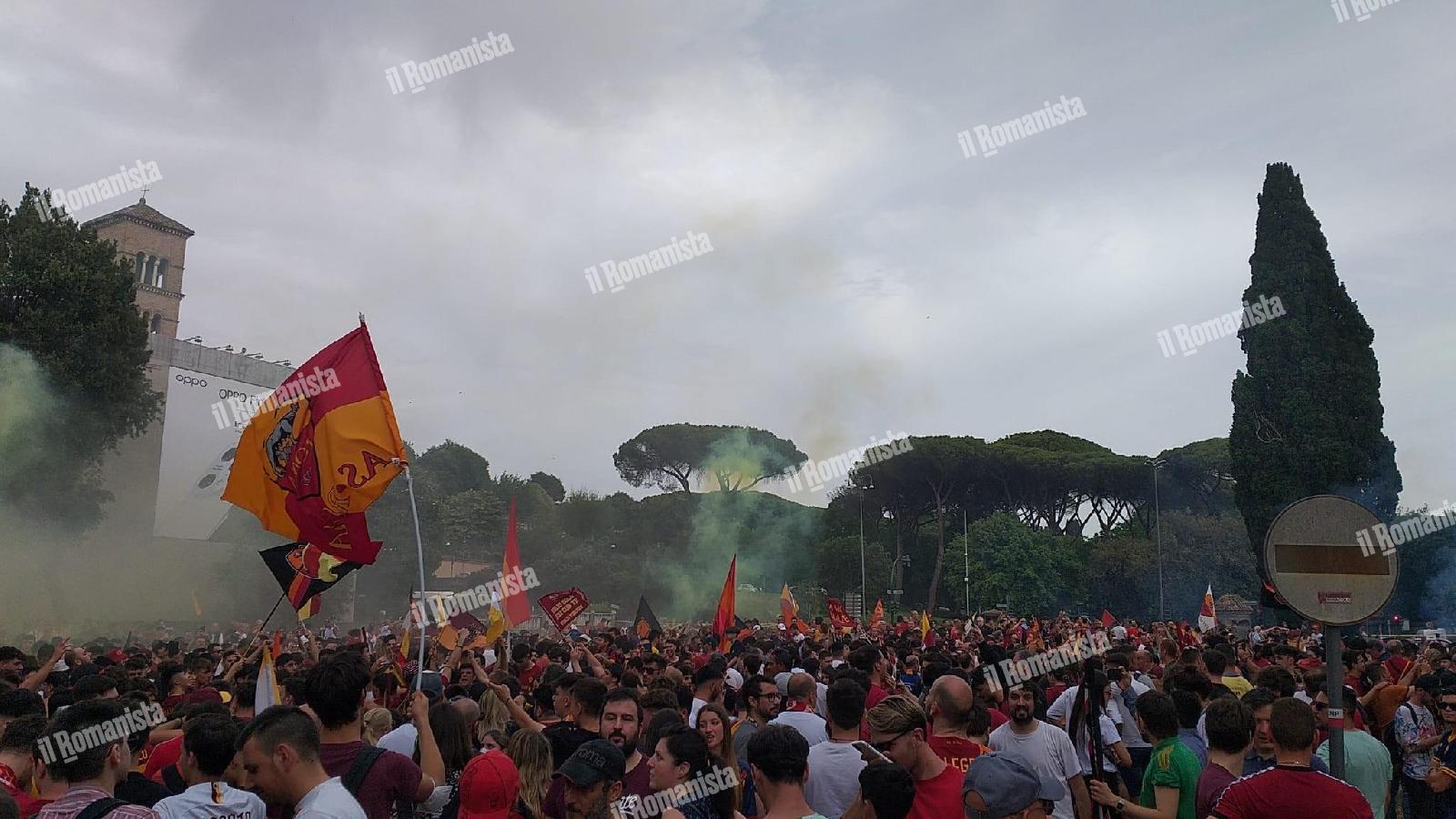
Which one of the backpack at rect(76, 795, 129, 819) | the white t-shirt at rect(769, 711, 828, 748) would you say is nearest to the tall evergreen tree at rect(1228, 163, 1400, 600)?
the white t-shirt at rect(769, 711, 828, 748)

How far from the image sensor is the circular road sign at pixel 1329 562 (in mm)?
5105

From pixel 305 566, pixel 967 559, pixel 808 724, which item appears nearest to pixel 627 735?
pixel 808 724

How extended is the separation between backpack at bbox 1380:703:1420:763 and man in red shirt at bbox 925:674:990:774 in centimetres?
494

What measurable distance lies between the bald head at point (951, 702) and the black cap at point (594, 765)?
1.71 m

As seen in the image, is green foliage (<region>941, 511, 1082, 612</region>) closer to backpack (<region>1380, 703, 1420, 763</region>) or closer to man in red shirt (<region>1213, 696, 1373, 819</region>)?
backpack (<region>1380, 703, 1420, 763</region>)

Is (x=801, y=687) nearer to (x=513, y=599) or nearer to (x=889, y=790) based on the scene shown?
(x=889, y=790)

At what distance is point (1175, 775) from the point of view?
221 inches

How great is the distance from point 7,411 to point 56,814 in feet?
86.6

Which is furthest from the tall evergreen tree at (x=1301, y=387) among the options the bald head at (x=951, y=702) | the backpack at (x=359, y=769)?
the backpack at (x=359, y=769)

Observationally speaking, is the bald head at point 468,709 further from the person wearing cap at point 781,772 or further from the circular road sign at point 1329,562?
the circular road sign at point 1329,562

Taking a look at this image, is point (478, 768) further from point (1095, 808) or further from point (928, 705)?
point (1095, 808)

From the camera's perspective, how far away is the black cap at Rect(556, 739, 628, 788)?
4086 mm

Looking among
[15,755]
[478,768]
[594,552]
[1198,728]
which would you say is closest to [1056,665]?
[1198,728]

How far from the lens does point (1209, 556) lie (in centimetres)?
5184
